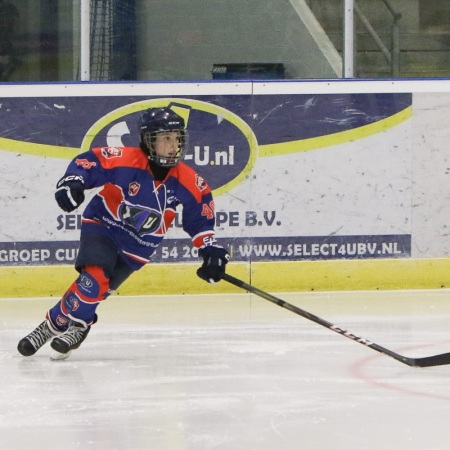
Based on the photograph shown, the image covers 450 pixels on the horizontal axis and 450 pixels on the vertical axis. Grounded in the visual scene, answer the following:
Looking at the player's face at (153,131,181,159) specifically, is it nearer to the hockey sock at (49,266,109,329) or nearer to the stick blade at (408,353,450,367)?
the hockey sock at (49,266,109,329)

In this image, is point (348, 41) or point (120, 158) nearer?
point (120, 158)

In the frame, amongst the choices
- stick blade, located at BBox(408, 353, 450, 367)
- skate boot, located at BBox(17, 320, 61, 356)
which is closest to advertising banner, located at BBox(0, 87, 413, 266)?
skate boot, located at BBox(17, 320, 61, 356)

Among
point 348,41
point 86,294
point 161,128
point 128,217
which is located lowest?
point 86,294

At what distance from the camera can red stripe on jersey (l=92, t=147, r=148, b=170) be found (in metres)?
4.54

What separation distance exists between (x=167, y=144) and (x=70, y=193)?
438 mm

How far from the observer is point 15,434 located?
128 inches

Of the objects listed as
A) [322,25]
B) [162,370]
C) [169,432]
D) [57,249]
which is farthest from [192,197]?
[322,25]

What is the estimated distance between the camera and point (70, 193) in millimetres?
4258

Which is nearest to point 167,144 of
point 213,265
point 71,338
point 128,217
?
point 128,217

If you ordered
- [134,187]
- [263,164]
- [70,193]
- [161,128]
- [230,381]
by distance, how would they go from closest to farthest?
[230,381]
[70,193]
[161,128]
[134,187]
[263,164]

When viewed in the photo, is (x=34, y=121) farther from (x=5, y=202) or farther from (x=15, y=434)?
(x=15, y=434)

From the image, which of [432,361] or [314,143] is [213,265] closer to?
[432,361]

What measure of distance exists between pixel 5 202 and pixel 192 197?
2256 mm

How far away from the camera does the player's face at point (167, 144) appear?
4449mm
